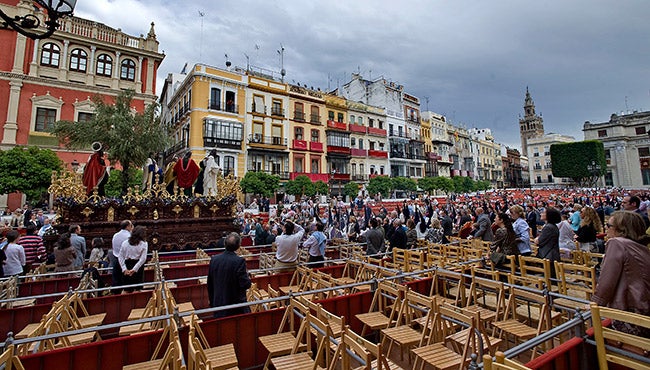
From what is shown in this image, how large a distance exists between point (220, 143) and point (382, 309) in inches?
1134

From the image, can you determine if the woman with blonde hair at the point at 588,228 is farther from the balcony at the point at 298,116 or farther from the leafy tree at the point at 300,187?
the balcony at the point at 298,116

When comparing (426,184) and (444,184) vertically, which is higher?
(444,184)

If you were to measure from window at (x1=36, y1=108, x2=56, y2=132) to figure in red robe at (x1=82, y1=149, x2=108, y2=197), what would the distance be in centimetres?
2080

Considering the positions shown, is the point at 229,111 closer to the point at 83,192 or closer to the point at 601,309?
the point at 83,192

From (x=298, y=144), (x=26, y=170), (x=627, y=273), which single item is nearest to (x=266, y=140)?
(x=298, y=144)

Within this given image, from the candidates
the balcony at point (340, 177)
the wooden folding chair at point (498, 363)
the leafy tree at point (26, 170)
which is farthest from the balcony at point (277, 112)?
the wooden folding chair at point (498, 363)

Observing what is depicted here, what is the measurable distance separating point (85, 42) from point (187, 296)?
32.1 meters

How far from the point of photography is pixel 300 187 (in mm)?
31844

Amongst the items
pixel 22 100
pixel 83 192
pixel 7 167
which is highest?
pixel 22 100

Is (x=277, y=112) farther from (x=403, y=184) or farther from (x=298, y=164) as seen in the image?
(x=403, y=184)

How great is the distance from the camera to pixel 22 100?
24.5 metres

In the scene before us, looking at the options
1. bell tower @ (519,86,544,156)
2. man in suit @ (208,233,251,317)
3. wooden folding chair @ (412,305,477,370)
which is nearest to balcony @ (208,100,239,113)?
man in suit @ (208,233,251,317)

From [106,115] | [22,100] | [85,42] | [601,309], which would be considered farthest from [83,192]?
[85,42]

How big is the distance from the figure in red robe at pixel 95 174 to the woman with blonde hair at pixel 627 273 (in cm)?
1359
